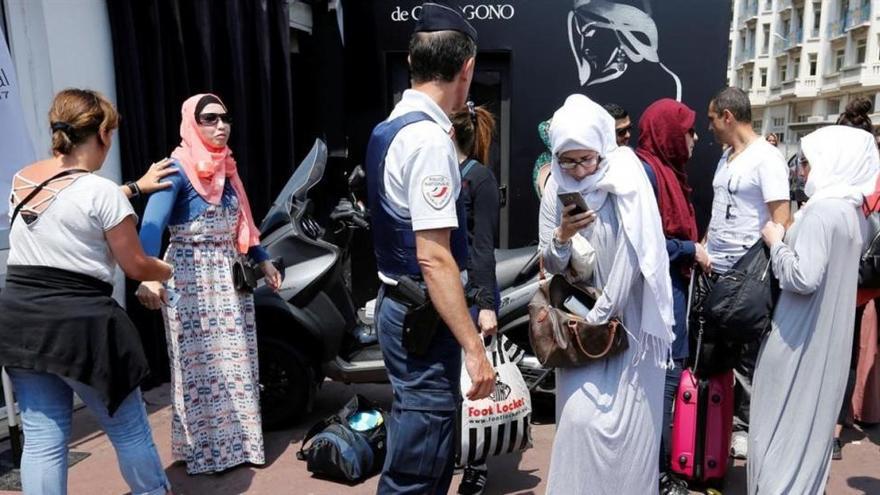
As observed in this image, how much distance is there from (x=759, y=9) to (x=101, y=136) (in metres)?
75.9

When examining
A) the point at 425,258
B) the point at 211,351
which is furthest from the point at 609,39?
the point at 425,258

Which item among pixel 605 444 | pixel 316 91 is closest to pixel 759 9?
pixel 316 91

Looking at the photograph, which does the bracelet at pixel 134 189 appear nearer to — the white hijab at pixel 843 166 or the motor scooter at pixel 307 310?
the motor scooter at pixel 307 310

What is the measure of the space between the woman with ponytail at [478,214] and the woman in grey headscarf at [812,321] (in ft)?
3.74

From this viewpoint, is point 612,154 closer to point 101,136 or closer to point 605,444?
point 605,444

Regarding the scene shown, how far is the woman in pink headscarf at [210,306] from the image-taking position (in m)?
3.34

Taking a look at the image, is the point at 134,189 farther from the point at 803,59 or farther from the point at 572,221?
the point at 803,59

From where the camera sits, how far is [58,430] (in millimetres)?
2584

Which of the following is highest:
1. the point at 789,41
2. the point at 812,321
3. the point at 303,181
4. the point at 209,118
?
the point at 789,41

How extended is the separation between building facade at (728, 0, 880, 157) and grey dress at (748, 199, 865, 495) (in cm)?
4400

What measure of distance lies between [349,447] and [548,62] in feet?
15.1

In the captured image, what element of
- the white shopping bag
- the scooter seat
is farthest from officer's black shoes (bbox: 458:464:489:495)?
the scooter seat

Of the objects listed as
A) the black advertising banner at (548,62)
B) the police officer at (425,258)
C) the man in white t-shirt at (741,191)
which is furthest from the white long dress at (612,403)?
the black advertising banner at (548,62)

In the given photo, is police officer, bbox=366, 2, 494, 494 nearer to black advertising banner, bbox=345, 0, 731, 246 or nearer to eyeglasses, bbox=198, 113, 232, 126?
eyeglasses, bbox=198, 113, 232, 126
